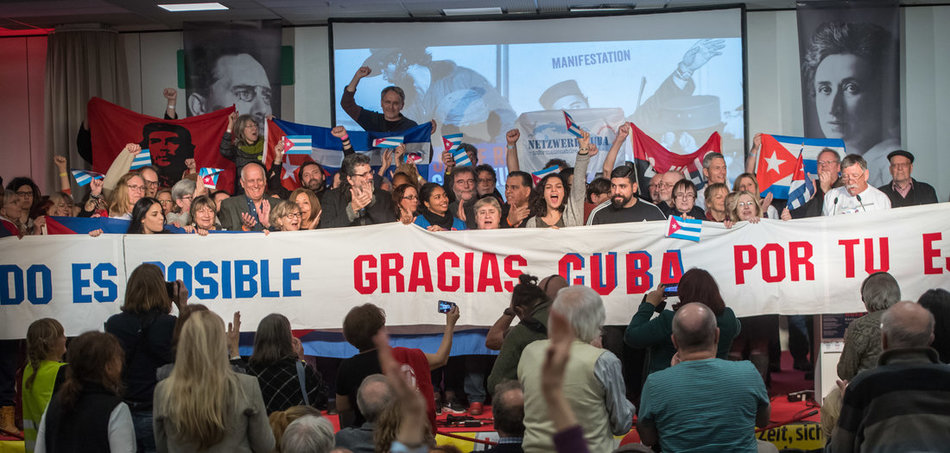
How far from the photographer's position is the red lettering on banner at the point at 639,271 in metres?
6.88

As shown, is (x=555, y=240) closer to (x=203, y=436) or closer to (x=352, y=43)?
(x=203, y=436)

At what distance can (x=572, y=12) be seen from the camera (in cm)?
1171

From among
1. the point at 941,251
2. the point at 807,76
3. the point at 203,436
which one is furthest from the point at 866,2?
the point at 203,436

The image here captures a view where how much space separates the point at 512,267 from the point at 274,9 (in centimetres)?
596

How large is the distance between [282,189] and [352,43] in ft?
9.96

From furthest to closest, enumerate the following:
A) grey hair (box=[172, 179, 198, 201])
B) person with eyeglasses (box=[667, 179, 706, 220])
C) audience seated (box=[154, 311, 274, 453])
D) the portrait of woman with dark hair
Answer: the portrait of woman with dark hair
grey hair (box=[172, 179, 198, 201])
person with eyeglasses (box=[667, 179, 706, 220])
audience seated (box=[154, 311, 274, 453])

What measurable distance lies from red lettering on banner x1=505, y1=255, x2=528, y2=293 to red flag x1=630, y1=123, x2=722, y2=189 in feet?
13.7

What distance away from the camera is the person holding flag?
24.2 feet

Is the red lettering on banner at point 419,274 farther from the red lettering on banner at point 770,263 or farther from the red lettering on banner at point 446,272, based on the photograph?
the red lettering on banner at point 770,263

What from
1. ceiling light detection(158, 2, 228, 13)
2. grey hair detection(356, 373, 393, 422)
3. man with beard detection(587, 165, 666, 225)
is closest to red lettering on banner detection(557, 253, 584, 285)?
man with beard detection(587, 165, 666, 225)

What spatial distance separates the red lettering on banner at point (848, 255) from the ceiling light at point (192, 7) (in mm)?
7525

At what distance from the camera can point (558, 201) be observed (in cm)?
738

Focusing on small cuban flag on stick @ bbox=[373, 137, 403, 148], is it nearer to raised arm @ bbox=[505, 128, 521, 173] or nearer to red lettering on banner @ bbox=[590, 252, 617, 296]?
raised arm @ bbox=[505, 128, 521, 173]

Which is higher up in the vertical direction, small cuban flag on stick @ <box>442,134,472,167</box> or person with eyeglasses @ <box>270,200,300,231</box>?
small cuban flag on stick @ <box>442,134,472,167</box>
